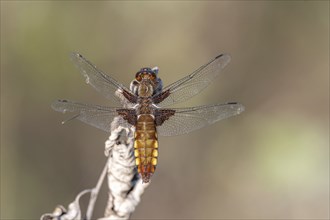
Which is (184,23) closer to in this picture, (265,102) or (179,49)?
(179,49)

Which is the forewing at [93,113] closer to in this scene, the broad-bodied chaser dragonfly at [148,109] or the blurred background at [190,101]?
the broad-bodied chaser dragonfly at [148,109]

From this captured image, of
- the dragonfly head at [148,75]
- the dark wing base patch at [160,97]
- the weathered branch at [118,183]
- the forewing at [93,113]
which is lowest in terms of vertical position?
the weathered branch at [118,183]

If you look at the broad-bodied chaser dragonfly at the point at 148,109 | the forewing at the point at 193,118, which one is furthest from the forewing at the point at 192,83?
the forewing at the point at 193,118

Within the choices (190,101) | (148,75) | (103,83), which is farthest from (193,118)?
(190,101)

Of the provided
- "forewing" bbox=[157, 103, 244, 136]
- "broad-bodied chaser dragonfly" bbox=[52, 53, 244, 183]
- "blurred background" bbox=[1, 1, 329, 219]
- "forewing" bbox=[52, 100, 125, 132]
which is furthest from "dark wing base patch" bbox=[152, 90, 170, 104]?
"blurred background" bbox=[1, 1, 329, 219]

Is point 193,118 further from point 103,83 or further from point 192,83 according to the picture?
point 103,83

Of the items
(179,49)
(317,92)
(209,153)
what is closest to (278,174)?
(209,153)
